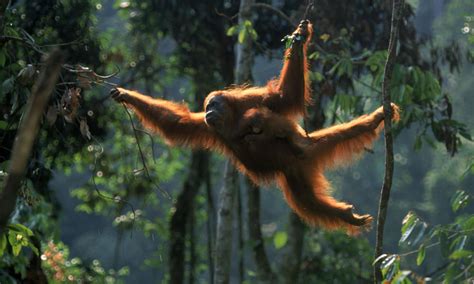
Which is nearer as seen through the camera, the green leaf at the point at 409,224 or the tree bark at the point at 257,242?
the green leaf at the point at 409,224

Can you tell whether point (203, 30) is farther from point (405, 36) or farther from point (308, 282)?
point (308, 282)

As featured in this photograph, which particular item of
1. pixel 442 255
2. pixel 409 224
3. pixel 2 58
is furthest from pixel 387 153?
pixel 2 58

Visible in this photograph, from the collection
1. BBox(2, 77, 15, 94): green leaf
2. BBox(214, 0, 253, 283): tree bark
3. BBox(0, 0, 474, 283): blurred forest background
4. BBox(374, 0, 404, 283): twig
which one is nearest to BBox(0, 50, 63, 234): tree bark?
BBox(374, 0, 404, 283): twig

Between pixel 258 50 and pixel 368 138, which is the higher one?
pixel 258 50

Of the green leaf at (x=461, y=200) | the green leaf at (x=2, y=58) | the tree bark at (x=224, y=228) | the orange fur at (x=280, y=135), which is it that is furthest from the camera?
the tree bark at (x=224, y=228)

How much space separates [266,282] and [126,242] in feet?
58.7

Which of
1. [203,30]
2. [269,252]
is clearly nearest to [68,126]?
[203,30]

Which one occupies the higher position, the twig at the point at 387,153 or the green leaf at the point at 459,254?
the twig at the point at 387,153

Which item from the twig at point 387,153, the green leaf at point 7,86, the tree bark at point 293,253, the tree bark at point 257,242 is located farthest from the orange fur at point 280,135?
the tree bark at point 293,253

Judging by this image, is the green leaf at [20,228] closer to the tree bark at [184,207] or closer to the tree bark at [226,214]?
the tree bark at [226,214]

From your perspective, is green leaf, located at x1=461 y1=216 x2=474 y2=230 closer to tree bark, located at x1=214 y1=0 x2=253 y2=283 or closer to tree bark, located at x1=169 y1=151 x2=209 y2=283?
tree bark, located at x1=214 y1=0 x2=253 y2=283

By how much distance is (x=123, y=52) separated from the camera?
34.1ft

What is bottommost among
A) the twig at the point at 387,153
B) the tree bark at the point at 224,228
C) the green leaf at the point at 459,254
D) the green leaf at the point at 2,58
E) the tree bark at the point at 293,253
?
the tree bark at the point at 293,253

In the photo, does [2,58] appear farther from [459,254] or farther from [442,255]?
[459,254]
